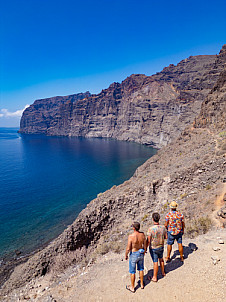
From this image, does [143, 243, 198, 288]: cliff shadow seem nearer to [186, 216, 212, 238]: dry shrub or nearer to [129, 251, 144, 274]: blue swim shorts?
[129, 251, 144, 274]: blue swim shorts

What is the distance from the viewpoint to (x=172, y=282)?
18.8 feet

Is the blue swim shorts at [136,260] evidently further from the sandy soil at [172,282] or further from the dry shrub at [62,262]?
the dry shrub at [62,262]

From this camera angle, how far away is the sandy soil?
206 inches

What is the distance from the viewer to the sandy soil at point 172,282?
206 inches

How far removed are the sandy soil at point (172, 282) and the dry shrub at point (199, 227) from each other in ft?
1.39

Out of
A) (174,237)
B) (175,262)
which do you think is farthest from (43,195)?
(174,237)

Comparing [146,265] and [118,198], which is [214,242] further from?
[118,198]

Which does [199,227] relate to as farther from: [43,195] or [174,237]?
[43,195]

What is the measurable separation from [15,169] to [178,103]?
110 meters

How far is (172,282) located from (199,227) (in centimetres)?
402

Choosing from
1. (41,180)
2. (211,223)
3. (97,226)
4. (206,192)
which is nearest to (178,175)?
(206,192)

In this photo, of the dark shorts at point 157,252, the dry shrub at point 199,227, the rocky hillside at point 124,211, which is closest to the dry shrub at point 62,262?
the rocky hillside at point 124,211

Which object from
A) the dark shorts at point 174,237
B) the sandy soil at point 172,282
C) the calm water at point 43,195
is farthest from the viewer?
the calm water at point 43,195

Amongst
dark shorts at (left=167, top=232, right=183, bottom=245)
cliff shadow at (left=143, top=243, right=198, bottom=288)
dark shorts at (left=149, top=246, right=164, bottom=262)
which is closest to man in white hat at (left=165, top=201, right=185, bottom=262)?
dark shorts at (left=167, top=232, right=183, bottom=245)
